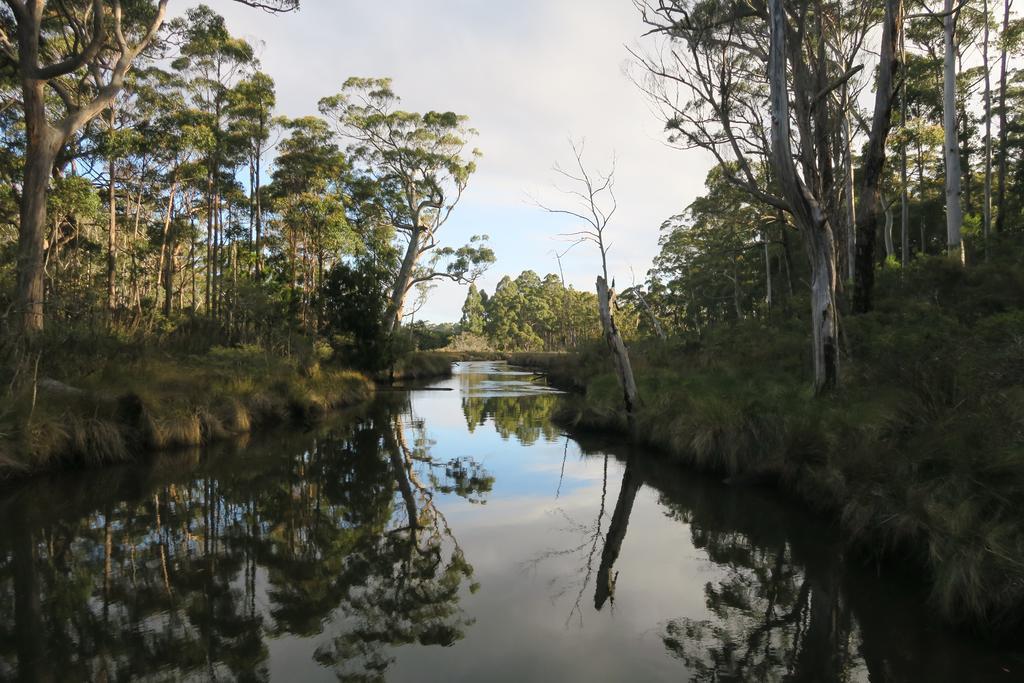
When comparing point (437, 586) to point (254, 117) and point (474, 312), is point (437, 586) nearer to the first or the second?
point (254, 117)

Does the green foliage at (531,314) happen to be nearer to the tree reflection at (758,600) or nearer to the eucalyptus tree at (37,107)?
the eucalyptus tree at (37,107)

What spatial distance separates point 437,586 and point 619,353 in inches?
338

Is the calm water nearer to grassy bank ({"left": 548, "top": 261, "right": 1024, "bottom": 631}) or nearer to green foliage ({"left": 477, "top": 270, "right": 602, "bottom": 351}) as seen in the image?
grassy bank ({"left": 548, "top": 261, "right": 1024, "bottom": 631})

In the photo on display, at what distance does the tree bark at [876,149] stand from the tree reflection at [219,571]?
891cm

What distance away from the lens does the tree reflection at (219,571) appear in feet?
11.6

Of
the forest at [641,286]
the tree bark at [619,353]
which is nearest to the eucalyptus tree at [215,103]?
the forest at [641,286]

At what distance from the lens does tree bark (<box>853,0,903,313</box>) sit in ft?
32.3

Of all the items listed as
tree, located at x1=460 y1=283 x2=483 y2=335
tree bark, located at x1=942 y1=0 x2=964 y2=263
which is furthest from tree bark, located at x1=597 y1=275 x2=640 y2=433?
tree, located at x1=460 y1=283 x2=483 y2=335

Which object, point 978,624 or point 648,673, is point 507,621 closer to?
point 648,673

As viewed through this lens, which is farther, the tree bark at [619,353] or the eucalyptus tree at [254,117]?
the eucalyptus tree at [254,117]

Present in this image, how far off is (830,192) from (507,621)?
36.9 ft

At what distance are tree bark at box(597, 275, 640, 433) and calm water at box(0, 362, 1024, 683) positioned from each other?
4.20m

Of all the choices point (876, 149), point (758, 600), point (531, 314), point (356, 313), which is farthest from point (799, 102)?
point (531, 314)

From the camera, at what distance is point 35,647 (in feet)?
11.5
